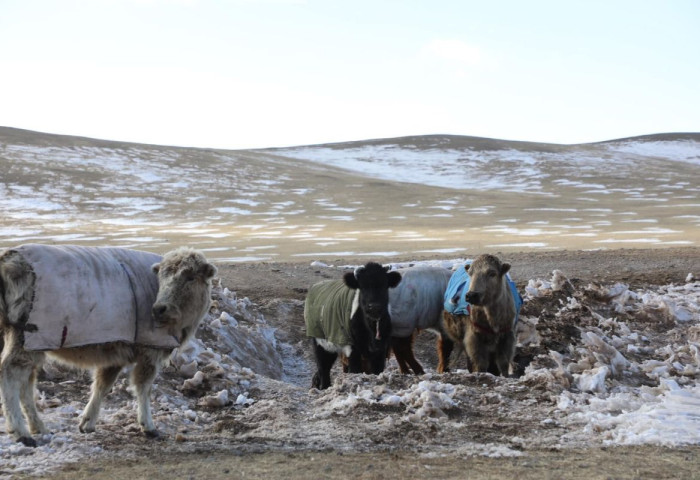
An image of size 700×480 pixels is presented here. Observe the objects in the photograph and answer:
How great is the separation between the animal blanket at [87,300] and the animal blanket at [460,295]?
4.92 meters

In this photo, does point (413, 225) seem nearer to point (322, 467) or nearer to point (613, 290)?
point (613, 290)

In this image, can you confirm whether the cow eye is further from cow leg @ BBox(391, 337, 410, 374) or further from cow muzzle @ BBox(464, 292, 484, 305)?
cow leg @ BBox(391, 337, 410, 374)

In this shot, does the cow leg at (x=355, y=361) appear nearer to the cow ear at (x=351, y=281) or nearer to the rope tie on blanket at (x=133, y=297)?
the cow ear at (x=351, y=281)

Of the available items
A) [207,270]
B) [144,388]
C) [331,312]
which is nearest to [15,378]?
[144,388]

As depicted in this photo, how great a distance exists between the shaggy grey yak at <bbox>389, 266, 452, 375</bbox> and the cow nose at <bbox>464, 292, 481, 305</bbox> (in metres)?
1.76

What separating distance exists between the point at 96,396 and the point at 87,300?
3.32ft

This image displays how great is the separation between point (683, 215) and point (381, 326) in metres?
48.0

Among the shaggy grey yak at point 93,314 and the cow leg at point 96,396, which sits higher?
the shaggy grey yak at point 93,314

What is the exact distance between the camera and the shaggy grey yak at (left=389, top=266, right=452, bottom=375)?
11570 millimetres

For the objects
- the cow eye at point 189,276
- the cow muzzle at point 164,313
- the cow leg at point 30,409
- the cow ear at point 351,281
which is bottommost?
the cow leg at point 30,409

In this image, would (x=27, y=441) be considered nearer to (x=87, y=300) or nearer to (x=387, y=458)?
(x=87, y=300)

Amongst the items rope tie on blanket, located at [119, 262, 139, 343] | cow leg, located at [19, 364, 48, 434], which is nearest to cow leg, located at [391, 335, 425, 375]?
rope tie on blanket, located at [119, 262, 139, 343]

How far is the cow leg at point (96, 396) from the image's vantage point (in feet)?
22.8

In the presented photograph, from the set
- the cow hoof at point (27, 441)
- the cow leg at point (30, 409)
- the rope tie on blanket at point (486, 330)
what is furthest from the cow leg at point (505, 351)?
the cow hoof at point (27, 441)
